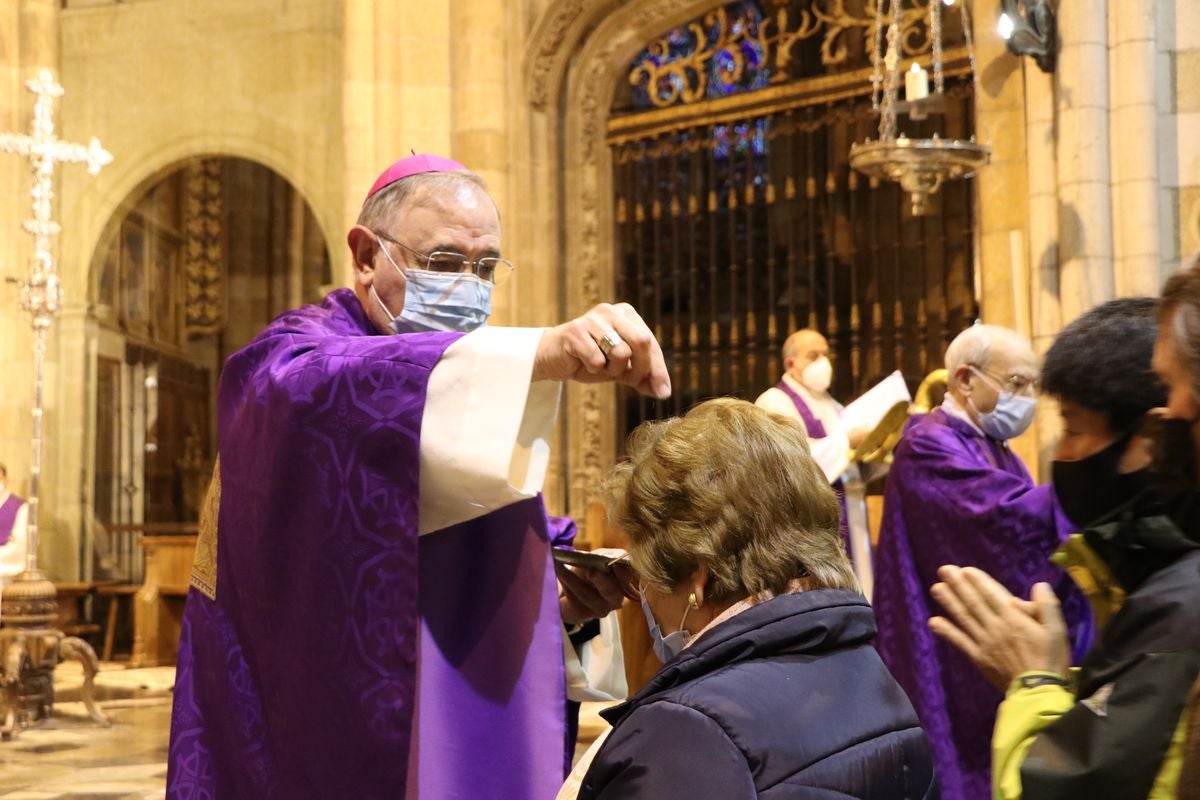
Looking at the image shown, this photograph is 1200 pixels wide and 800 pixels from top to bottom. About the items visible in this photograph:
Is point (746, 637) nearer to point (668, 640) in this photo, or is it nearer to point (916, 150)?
point (668, 640)

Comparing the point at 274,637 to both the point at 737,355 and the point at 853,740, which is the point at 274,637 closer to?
the point at 853,740

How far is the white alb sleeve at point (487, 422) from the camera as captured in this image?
207cm

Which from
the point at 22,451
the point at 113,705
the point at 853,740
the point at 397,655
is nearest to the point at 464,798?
the point at 397,655

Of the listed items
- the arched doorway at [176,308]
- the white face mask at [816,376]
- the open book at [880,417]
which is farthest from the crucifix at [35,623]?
the open book at [880,417]

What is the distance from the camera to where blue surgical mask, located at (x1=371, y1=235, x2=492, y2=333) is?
2504mm

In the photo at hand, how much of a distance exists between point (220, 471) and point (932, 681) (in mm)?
2418

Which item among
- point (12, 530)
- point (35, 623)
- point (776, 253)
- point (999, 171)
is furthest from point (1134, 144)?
point (12, 530)

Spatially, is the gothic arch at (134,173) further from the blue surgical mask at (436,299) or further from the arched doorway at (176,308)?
the blue surgical mask at (436,299)

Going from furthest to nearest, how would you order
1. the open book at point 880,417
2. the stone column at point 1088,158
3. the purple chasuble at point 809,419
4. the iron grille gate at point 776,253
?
the iron grille gate at point 776,253 → the purple chasuble at point 809,419 → the stone column at point 1088,158 → the open book at point 880,417

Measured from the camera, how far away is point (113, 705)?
9141 mm

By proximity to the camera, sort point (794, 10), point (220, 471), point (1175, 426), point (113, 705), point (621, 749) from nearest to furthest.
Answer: point (621, 749), point (1175, 426), point (220, 471), point (113, 705), point (794, 10)

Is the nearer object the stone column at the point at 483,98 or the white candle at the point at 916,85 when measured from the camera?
the white candle at the point at 916,85

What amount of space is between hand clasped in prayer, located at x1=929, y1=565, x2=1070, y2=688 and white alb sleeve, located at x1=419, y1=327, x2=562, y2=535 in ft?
1.93

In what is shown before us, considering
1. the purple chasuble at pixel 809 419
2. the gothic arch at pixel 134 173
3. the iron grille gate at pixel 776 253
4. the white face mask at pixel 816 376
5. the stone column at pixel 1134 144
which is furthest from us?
the gothic arch at pixel 134 173
